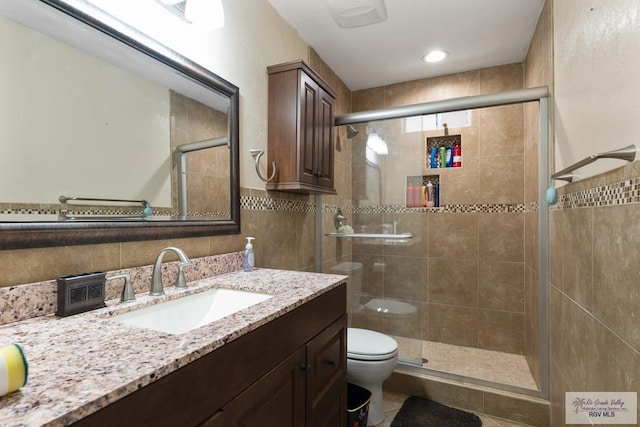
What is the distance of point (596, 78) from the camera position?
1122 mm

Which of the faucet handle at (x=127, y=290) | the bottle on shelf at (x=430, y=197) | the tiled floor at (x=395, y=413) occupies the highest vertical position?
the bottle on shelf at (x=430, y=197)

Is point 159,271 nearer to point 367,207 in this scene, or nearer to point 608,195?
point 608,195

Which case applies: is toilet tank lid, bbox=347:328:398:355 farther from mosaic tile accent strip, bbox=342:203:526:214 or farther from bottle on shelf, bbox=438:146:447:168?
bottle on shelf, bbox=438:146:447:168

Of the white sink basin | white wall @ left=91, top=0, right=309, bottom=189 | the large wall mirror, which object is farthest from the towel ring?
the white sink basin

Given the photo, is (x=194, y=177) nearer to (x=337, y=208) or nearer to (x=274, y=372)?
(x=274, y=372)

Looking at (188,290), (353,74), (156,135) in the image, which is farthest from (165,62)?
(353,74)

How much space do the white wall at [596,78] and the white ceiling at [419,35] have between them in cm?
47

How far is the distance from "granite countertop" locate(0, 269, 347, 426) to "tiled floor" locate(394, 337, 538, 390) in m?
1.72

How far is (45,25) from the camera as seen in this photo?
889 mm

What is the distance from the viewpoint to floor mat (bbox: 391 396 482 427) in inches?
71.4

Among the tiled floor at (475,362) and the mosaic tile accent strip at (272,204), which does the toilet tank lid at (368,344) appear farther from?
the mosaic tile accent strip at (272,204)

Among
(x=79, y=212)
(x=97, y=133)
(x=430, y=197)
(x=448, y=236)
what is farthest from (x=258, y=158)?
(x=448, y=236)

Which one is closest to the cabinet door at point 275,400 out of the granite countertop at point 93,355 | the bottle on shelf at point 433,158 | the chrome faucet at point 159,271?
the granite countertop at point 93,355

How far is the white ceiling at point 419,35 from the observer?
192 cm
